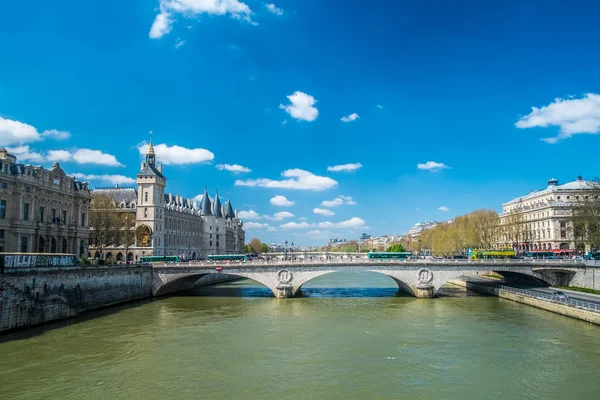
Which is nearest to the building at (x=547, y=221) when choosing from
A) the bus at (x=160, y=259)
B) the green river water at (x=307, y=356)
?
the green river water at (x=307, y=356)

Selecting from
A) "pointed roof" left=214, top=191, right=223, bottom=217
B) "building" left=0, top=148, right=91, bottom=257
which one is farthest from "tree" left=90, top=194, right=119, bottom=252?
"pointed roof" left=214, top=191, right=223, bottom=217

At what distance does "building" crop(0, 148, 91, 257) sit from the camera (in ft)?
165

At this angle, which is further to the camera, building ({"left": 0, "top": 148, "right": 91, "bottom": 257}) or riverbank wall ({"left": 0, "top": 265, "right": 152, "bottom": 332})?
building ({"left": 0, "top": 148, "right": 91, "bottom": 257})

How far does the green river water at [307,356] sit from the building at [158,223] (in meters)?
41.5

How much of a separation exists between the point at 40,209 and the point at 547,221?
92814mm

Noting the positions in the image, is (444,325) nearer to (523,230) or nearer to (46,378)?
(46,378)

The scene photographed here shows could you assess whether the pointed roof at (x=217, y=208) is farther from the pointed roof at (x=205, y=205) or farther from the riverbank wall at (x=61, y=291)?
the riverbank wall at (x=61, y=291)

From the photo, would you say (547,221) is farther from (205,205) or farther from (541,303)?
(205,205)

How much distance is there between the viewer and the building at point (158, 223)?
83.1 metres

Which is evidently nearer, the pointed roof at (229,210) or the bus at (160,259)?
the bus at (160,259)

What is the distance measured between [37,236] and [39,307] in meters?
22.4

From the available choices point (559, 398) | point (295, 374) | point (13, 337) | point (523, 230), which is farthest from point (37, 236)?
point (523, 230)

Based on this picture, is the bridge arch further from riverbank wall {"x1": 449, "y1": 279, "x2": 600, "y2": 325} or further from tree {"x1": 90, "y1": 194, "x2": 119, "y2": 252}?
riverbank wall {"x1": 449, "y1": 279, "x2": 600, "y2": 325}

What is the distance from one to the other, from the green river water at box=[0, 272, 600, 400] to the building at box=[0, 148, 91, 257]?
17316 mm
